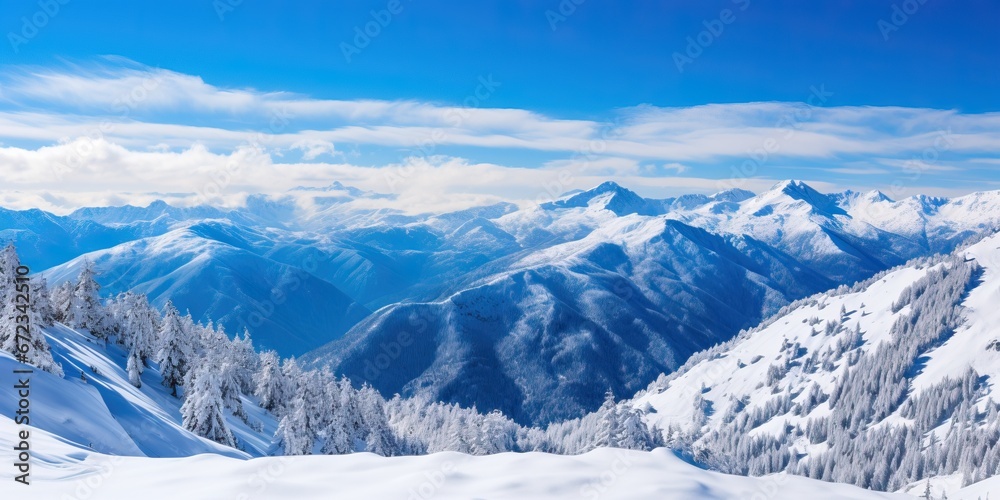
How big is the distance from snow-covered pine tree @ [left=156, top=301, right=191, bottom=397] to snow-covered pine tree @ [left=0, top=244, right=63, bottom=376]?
1120cm

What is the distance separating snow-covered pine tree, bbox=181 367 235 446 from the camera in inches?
1948

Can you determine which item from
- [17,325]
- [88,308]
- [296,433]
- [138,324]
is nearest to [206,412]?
[296,433]

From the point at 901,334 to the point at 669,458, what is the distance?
211 meters

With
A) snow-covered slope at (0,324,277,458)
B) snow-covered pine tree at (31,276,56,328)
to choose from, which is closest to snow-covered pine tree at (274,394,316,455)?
snow-covered slope at (0,324,277,458)

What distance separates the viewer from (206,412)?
4966cm

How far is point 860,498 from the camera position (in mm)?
18672

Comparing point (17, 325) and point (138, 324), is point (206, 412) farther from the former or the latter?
point (138, 324)

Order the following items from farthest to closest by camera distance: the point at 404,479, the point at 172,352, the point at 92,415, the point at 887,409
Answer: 1. the point at 887,409
2. the point at 172,352
3. the point at 92,415
4. the point at 404,479

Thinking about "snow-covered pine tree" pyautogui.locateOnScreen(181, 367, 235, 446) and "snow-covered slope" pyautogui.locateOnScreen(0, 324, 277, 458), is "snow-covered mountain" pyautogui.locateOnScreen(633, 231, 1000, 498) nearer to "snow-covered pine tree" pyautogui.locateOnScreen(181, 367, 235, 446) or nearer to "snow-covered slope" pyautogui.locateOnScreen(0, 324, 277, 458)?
"snow-covered pine tree" pyautogui.locateOnScreen(181, 367, 235, 446)

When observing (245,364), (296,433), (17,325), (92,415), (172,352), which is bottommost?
(296,433)

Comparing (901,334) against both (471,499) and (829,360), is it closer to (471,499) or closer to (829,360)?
(829,360)

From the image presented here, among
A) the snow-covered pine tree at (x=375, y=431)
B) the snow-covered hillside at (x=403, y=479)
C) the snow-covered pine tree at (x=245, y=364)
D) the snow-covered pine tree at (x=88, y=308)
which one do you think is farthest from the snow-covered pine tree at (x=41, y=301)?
the snow-covered hillside at (x=403, y=479)

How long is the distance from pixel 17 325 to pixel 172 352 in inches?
1375

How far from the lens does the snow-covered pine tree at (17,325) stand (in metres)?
36.0
